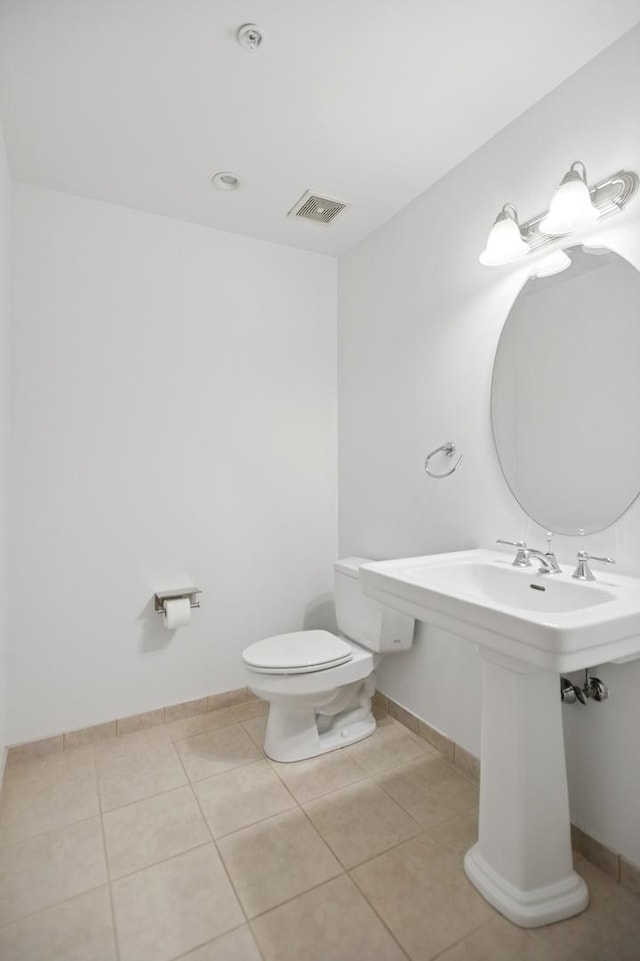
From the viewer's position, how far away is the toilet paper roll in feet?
7.06

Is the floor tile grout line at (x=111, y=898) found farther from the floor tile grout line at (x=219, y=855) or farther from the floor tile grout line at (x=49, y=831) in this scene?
the floor tile grout line at (x=219, y=855)

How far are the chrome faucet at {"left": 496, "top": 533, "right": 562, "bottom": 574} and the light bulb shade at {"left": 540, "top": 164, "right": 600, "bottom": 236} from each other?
905mm

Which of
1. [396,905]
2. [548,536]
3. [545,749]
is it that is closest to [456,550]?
[548,536]

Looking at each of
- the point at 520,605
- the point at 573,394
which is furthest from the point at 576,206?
the point at 520,605

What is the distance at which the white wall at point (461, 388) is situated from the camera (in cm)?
138

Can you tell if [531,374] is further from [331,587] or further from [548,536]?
A: [331,587]

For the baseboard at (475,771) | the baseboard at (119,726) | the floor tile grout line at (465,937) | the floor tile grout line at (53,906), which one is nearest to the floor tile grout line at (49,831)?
the floor tile grout line at (53,906)

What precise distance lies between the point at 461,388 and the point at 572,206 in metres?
0.71

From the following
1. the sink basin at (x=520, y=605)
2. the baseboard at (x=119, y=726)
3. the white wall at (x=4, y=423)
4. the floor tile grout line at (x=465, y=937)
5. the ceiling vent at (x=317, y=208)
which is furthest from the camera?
the ceiling vent at (x=317, y=208)

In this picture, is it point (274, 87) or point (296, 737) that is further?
point (296, 737)

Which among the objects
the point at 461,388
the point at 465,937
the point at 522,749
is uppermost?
the point at 461,388

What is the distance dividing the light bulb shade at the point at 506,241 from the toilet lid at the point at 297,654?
5.14 feet

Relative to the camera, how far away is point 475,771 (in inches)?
72.3

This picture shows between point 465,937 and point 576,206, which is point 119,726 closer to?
point 465,937
